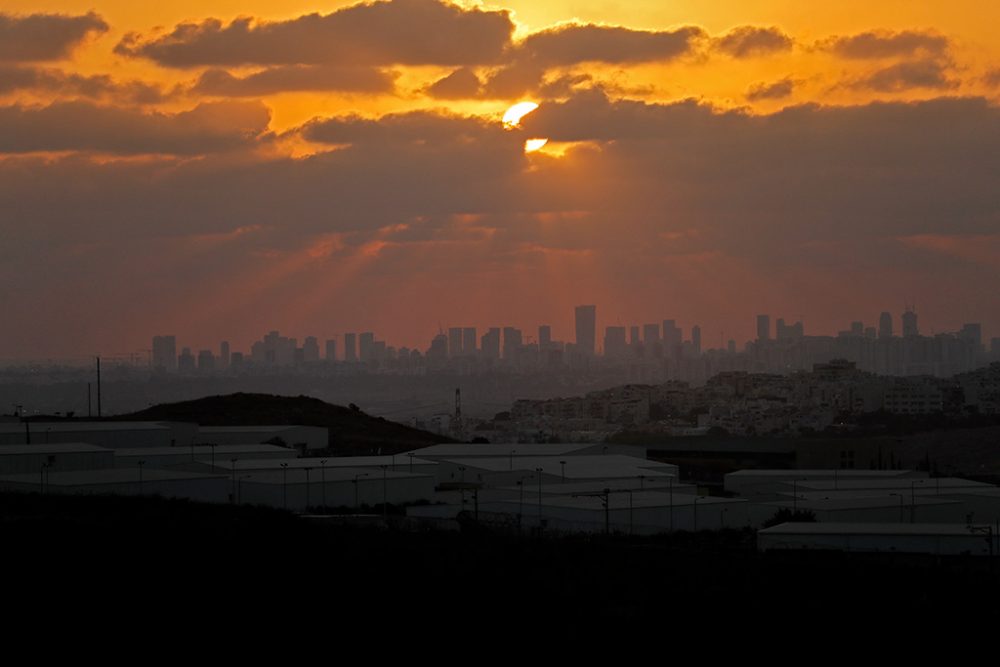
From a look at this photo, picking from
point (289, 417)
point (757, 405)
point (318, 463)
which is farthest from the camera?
point (757, 405)

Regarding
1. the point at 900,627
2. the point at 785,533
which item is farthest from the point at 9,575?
the point at 785,533

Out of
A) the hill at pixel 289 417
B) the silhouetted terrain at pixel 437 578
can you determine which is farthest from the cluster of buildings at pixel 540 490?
the hill at pixel 289 417

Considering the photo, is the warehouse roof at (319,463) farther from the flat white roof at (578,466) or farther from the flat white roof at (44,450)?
the flat white roof at (44,450)

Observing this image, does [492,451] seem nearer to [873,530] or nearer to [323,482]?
[323,482]

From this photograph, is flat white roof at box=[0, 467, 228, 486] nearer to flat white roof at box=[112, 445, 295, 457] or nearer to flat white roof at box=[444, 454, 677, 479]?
flat white roof at box=[112, 445, 295, 457]

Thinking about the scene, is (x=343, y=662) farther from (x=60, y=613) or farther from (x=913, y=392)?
(x=913, y=392)

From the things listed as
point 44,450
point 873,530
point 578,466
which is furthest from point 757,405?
point 873,530

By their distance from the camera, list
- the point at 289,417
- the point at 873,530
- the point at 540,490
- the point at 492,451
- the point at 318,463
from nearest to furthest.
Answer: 1. the point at 873,530
2. the point at 540,490
3. the point at 318,463
4. the point at 492,451
5. the point at 289,417
